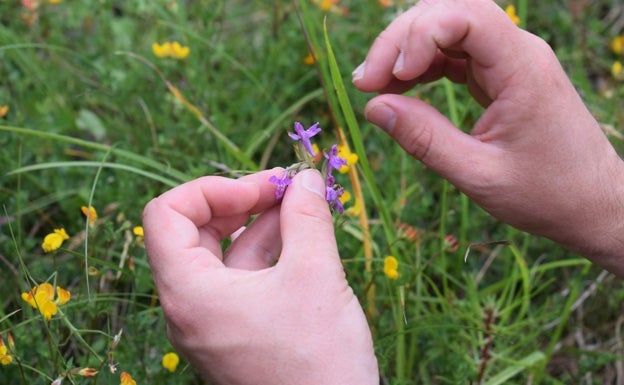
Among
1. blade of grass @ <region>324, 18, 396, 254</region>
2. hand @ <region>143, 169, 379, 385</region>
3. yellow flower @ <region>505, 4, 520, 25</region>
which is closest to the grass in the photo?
blade of grass @ <region>324, 18, 396, 254</region>

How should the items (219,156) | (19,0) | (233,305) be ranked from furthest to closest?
(19,0)
(219,156)
(233,305)

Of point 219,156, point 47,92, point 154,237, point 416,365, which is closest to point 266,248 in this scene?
point 154,237

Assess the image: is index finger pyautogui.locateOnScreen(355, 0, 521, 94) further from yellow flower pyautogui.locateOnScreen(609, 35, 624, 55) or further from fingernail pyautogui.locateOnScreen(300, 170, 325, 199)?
yellow flower pyautogui.locateOnScreen(609, 35, 624, 55)

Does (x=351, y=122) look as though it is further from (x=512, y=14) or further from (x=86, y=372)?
(x=512, y=14)

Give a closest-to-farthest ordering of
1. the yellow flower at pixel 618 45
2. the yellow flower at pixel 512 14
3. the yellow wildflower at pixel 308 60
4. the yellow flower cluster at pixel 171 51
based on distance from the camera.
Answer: the yellow flower cluster at pixel 171 51
the yellow flower at pixel 512 14
the yellow wildflower at pixel 308 60
the yellow flower at pixel 618 45

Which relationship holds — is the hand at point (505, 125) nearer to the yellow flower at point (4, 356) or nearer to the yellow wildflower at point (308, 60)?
the yellow flower at point (4, 356)

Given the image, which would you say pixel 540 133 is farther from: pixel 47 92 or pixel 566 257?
pixel 47 92

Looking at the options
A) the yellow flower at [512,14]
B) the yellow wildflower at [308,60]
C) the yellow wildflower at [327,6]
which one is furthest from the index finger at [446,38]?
the yellow wildflower at [327,6]
